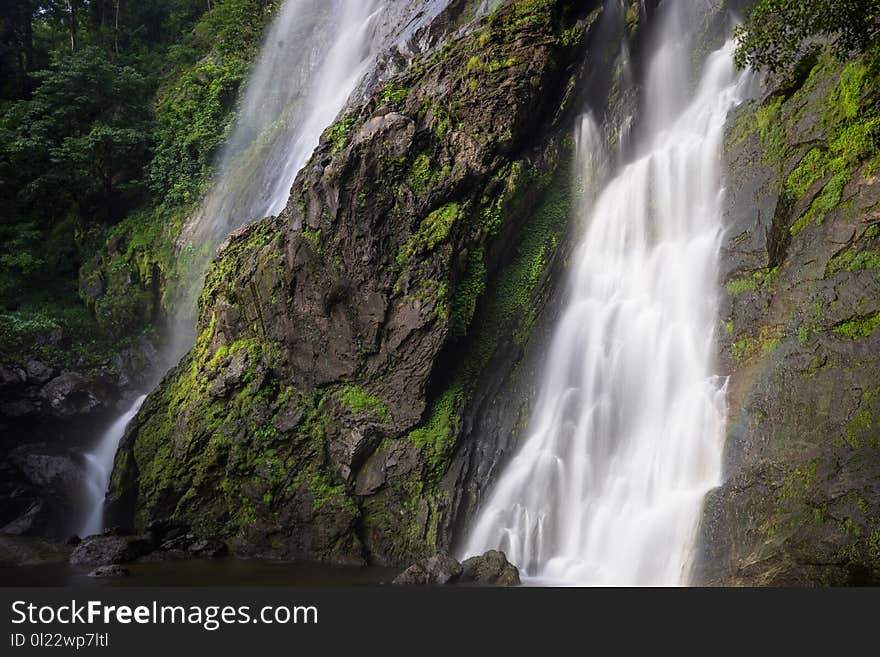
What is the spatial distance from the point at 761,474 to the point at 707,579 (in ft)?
5.67

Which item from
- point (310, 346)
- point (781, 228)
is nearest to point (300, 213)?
point (310, 346)

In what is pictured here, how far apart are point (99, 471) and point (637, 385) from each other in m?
14.5

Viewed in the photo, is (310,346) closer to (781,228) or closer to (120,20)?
(781,228)

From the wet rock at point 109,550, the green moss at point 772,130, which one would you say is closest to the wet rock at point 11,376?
the wet rock at point 109,550

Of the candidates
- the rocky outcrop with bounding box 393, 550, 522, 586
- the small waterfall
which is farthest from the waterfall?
the rocky outcrop with bounding box 393, 550, 522, 586

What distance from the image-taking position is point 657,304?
13.6m

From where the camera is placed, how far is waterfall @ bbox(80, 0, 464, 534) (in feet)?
69.6

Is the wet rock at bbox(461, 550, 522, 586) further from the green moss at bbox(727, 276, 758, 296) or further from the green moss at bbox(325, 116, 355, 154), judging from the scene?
the green moss at bbox(325, 116, 355, 154)

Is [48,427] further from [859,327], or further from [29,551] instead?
[859,327]

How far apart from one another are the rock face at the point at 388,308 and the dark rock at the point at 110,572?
285 centimetres

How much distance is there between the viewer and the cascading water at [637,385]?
11.3m

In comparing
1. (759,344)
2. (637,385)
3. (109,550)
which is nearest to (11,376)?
(109,550)

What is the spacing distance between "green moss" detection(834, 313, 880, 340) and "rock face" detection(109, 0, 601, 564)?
6754 millimetres

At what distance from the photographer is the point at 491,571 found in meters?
11.6
